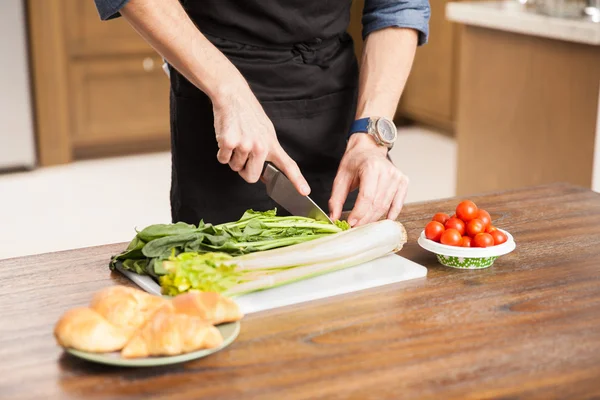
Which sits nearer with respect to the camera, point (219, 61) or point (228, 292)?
point (228, 292)

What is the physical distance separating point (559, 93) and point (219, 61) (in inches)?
75.2

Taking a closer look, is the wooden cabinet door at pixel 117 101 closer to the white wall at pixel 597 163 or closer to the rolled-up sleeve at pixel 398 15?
the white wall at pixel 597 163

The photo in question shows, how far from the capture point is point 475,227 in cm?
139

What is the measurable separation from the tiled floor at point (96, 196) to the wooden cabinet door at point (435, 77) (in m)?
0.30

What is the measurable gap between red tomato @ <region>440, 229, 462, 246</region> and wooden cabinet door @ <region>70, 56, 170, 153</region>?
3.74 meters

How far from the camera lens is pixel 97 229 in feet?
12.7

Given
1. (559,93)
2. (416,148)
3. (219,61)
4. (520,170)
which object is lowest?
(416,148)

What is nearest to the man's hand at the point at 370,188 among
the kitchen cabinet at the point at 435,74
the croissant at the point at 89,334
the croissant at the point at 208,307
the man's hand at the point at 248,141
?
the man's hand at the point at 248,141

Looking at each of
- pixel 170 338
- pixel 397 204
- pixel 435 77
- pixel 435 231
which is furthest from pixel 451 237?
pixel 435 77

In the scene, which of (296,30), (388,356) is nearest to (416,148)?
(296,30)

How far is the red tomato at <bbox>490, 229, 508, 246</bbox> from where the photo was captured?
1385 mm

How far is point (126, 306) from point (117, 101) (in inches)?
157

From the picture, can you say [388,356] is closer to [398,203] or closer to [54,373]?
[54,373]

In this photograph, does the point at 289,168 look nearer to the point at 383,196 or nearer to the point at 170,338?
the point at 383,196
